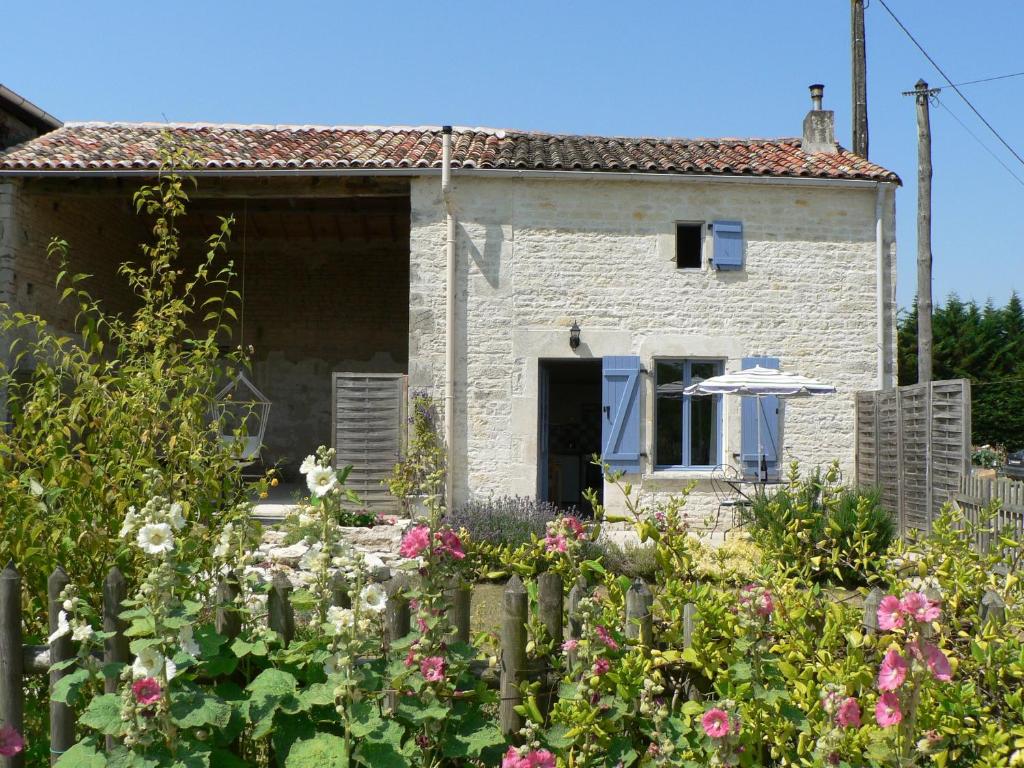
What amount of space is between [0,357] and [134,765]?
9.56 meters

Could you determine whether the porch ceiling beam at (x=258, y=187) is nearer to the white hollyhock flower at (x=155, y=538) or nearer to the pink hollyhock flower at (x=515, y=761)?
the white hollyhock flower at (x=155, y=538)

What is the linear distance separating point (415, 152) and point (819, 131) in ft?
16.8

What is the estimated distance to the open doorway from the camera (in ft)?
47.7

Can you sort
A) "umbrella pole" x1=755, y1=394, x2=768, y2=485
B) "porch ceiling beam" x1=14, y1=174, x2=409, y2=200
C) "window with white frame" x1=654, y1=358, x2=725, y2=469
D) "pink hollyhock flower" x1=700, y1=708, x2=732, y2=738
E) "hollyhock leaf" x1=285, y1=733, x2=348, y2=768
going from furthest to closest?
"window with white frame" x1=654, y1=358, x2=725, y2=469 < "porch ceiling beam" x1=14, y1=174, x2=409, y2=200 < "umbrella pole" x1=755, y1=394, x2=768, y2=485 < "hollyhock leaf" x1=285, y1=733, x2=348, y2=768 < "pink hollyhock flower" x1=700, y1=708, x2=732, y2=738

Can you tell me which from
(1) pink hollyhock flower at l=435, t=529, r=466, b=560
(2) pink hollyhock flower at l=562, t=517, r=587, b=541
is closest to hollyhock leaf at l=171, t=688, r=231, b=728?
A: (1) pink hollyhock flower at l=435, t=529, r=466, b=560

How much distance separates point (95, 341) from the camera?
3.42 m

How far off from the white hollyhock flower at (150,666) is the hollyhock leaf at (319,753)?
14.2 inches

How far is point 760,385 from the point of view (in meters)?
9.49

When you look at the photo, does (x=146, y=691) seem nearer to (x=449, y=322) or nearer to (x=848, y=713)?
(x=848, y=713)

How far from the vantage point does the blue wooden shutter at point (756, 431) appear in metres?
10.7

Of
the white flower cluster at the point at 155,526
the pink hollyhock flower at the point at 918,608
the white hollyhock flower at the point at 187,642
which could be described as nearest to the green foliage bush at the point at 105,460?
the white flower cluster at the point at 155,526

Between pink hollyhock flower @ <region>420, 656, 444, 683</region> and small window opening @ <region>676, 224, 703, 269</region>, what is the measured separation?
363 inches

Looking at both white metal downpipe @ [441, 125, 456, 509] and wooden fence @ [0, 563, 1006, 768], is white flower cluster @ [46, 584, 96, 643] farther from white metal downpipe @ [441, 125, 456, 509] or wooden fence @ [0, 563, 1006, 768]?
white metal downpipe @ [441, 125, 456, 509]

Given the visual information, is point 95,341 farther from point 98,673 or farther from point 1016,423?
point 1016,423
